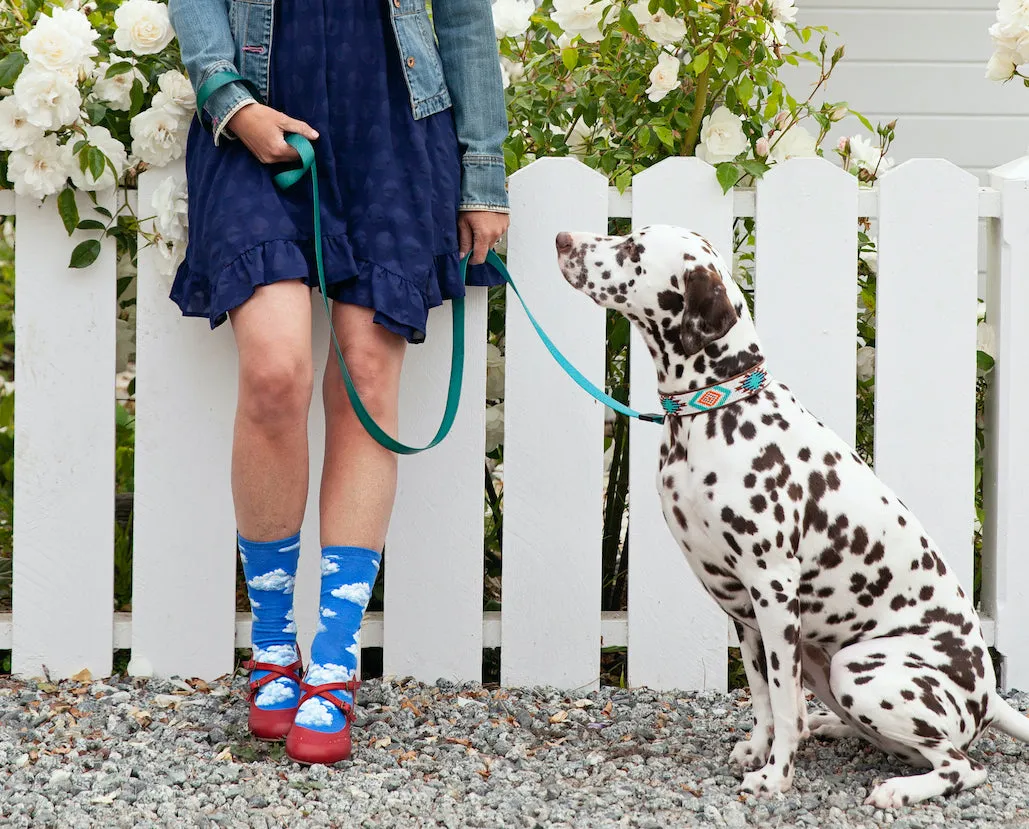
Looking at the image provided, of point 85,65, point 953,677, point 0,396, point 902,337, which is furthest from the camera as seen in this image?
point 0,396

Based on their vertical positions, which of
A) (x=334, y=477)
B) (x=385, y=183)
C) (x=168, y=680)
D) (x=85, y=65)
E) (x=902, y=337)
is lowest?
(x=168, y=680)

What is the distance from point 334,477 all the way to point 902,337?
1579 millimetres

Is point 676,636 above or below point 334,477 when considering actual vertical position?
below

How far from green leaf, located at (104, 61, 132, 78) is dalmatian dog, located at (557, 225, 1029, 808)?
130 cm

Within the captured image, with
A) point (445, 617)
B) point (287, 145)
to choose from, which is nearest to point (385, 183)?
point (287, 145)

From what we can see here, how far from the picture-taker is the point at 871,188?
3.47 meters

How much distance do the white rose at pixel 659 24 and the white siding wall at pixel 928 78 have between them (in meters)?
2.58

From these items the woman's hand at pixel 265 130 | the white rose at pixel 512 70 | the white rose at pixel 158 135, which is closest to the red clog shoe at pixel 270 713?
the woman's hand at pixel 265 130

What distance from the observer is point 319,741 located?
273cm

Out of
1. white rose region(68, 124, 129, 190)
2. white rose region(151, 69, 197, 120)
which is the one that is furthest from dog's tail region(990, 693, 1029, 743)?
white rose region(68, 124, 129, 190)

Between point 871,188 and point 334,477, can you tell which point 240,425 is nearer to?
point 334,477

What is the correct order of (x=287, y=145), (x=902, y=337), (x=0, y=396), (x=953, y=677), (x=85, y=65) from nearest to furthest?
(x=953, y=677)
(x=287, y=145)
(x=85, y=65)
(x=902, y=337)
(x=0, y=396)

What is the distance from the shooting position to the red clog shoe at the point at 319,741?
8.93 feet

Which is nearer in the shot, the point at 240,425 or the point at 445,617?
the point at 240,425
